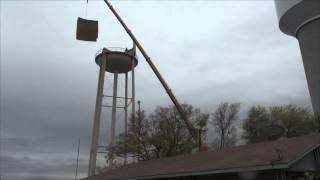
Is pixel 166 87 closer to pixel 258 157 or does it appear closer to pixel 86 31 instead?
pixel 86 31

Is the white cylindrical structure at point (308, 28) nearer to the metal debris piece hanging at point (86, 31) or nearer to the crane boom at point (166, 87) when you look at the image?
the crane boom at point (166, 87)

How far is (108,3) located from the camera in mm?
45281

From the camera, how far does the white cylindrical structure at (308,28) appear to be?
35531 mm

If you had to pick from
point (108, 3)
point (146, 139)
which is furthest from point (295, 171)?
point (108, 3)

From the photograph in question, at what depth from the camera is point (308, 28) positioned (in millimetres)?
37562

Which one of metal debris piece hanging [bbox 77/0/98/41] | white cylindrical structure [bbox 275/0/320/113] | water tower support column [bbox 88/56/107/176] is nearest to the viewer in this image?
white cylindrical structure [bbox 275/0/320/113]

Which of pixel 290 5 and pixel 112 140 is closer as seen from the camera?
pixel 290 5

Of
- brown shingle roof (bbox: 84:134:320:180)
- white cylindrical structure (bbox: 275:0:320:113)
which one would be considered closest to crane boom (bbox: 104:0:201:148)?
white cylindrical structure (bbox: 275:0:320:113)

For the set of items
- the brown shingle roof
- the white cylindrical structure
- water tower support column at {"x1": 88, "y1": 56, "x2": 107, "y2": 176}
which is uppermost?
the white cylindrical structure

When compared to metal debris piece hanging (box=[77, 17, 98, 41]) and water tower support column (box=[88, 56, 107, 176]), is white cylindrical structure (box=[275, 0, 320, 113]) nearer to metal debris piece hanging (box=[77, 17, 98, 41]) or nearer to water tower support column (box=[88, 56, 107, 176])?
metal debris piece hanging (box=[77, 17, 98, 41])

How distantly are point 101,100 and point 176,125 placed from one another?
8416 millimetres

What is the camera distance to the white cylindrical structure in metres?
35.5

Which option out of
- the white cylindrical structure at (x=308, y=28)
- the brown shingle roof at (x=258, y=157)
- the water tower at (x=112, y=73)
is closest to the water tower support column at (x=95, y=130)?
the water tower at (x=112, y=73)

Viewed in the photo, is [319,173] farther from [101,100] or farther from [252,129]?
[101,100]
